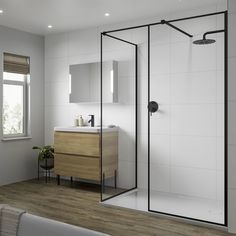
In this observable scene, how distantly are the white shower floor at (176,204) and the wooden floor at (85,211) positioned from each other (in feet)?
0.71

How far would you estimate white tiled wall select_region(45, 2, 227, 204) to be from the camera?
4629 millimetres

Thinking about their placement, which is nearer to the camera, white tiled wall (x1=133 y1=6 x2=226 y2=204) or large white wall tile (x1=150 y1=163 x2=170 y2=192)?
white tiled wall (x1=133 y1=6 x2=226 y2=204)

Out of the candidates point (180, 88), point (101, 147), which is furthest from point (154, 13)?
point (101, 147)

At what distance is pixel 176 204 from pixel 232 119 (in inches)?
59.5

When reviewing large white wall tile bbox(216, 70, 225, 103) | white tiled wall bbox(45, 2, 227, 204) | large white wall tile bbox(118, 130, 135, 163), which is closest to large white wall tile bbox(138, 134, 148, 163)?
white tiled wall bbox(45, 2, 227, 204)

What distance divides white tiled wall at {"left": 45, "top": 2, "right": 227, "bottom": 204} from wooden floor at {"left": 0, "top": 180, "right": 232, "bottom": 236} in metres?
0.93

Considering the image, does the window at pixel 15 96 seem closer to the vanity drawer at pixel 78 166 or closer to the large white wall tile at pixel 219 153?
the vanity drawer at pixel 78 166

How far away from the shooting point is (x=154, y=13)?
4.97m

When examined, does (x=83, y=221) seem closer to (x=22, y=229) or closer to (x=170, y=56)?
(x=22, y=229)

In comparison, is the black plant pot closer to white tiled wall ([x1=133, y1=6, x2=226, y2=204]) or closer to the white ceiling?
white tiled wall ([x1=133, y1=6, x2=226, y2=204])

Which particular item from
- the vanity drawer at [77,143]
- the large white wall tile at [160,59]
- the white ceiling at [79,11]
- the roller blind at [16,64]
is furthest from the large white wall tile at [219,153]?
the roller blind at [16,64]

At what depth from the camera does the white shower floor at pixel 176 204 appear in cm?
405

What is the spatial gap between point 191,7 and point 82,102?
7.68 feet

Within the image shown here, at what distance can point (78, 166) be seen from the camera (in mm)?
5355
